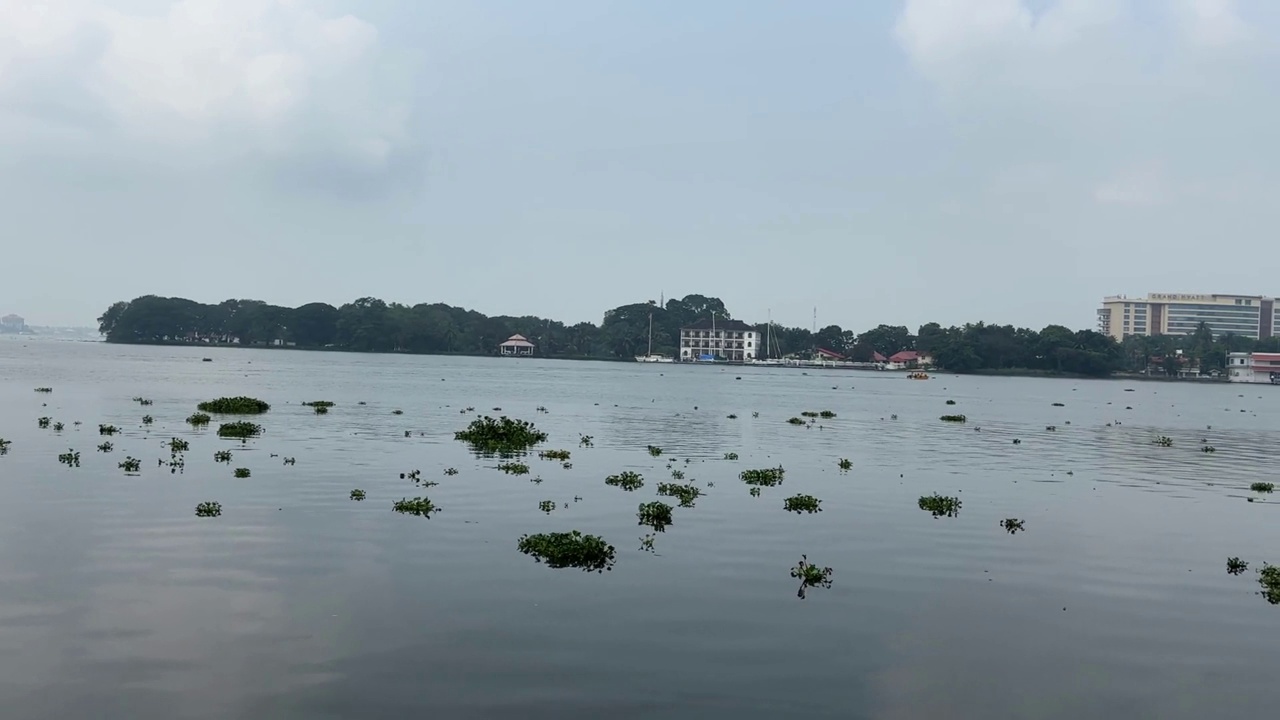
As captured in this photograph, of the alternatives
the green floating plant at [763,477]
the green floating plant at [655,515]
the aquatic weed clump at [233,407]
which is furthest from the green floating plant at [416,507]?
the aquatic weed clump at [233,407]

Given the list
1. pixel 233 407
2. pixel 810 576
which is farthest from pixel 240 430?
pixel 810 576

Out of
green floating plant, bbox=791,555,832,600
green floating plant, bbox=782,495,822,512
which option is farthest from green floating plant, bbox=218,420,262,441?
green floating plant, bbox=791,555,832,600

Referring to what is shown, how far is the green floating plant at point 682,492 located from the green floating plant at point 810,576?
9254 mm

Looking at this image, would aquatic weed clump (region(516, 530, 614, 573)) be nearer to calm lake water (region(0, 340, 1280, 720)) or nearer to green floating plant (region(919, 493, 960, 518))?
calm lake water (region(0, 340, 1280, 720))

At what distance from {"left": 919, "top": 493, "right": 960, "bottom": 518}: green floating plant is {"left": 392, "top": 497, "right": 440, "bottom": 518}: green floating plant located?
49.7ft

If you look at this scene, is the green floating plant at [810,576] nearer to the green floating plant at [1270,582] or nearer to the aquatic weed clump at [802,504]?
the aquatic weed clump at [802,504]

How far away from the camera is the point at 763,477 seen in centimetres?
3825

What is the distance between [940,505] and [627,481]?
10.5 meters

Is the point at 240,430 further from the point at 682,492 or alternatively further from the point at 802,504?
the point at 802,504

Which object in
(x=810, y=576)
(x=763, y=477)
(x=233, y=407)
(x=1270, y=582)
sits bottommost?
(x=1270, y=582)

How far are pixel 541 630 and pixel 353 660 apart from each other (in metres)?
3.30

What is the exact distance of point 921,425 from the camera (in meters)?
75.3

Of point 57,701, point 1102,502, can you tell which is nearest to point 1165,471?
point 1102,502

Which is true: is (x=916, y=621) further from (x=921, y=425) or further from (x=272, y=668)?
(x=921, y=425)
